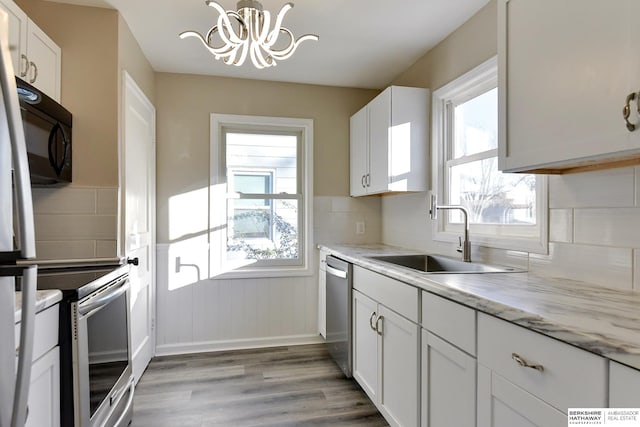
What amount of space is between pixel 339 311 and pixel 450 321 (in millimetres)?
1318

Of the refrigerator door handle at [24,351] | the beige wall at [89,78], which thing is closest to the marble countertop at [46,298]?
the refrigerator door handle at [24,351]

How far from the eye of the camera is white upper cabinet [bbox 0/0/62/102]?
→ 5.24 ft

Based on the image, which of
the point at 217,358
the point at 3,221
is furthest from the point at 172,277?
the point at 3,221

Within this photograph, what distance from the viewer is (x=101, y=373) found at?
156cm

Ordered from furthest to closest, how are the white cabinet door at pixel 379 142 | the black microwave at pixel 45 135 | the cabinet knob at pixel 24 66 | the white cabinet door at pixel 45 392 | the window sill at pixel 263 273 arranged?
the window sill at pixel 263 273
the white cabinet door at pixel 379 142
the cabinet knob at pixel 24 66
the black microwave at pixel 45 135
the white cabinet door at pixel 45 392

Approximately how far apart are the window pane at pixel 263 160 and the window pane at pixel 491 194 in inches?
59.6

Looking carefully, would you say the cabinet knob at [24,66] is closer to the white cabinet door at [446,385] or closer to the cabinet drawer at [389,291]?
the cabinet drawer at [389,291]

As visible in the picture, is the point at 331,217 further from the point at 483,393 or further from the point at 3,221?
the point at 3,221

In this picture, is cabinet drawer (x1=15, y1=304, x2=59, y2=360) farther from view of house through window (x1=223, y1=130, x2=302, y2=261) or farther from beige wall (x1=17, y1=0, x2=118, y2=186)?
view of house through window (x1=223, y1=130, x2=302, y2=261)

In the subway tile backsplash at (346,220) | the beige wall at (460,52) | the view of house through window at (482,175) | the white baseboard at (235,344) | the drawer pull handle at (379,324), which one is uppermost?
the beige wall at (460,52)

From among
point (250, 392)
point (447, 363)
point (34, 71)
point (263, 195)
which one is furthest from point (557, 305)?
point (263, 195)

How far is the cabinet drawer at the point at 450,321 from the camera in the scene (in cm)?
122

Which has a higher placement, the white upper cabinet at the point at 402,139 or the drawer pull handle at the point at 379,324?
the white upper cabinet at the point at 402,139

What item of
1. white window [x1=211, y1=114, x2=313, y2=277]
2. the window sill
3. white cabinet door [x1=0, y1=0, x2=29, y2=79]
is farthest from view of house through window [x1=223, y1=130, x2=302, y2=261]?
white cabinet door [x1=0, y1=0, x2=29, y2=79]
